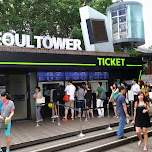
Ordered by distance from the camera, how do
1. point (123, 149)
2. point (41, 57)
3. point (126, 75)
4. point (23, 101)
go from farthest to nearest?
point (126, 75) < point (23, 101) < point (41, 57) < point (123, 149)

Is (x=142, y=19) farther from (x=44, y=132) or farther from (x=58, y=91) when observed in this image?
(x=44, y=132)

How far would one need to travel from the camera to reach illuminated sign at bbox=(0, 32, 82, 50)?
28.8ft

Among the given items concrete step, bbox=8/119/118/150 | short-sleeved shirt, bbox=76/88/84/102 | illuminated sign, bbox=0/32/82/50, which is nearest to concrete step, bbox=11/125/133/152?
concrete step, bbox=8/119/118/150

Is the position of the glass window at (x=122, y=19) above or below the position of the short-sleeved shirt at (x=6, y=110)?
above

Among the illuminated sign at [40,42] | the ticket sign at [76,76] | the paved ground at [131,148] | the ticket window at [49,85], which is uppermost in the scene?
the illuminated sign at [40,42]

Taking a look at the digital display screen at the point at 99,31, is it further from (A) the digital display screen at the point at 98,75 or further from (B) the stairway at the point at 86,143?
(B) the stairway at the point at 86,143

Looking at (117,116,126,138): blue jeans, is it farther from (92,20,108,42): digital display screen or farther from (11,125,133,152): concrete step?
(92,20,108,42): digital display screen

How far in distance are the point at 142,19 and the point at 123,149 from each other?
17.9m

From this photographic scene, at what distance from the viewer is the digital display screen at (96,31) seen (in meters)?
11.9

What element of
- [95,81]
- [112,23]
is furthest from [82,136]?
[112,23]

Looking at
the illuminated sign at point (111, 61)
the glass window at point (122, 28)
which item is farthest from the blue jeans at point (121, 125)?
the glass window at point (122, 28)

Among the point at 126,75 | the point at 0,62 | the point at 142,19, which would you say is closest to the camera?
the point at 0,62

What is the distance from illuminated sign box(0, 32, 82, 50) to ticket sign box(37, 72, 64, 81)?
1.46 metres

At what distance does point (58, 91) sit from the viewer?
10406mm
